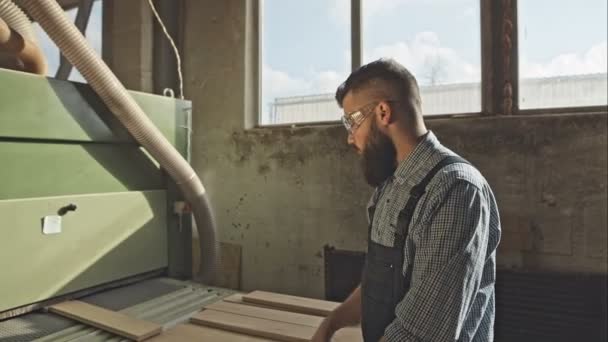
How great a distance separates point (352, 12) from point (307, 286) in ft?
5.69

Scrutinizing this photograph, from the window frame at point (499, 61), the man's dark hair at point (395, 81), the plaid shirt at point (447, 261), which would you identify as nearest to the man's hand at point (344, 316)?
the plaid shirt at point (447, 261)

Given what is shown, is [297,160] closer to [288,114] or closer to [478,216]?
[288,114]

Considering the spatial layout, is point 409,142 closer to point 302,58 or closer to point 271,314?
point 271,314

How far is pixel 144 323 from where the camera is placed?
1.47 metres

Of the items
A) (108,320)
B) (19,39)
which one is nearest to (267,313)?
(108,320)

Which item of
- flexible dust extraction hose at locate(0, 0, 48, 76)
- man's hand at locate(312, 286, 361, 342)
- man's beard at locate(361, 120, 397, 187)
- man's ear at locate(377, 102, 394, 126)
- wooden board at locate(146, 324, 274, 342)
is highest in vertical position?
flexible dust extraction hose at locate(0, 0, 48, 76)

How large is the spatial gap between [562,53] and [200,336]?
6.97 feet

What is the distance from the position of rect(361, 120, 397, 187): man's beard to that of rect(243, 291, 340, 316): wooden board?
2.44 feet

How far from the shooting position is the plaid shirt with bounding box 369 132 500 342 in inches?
34.2

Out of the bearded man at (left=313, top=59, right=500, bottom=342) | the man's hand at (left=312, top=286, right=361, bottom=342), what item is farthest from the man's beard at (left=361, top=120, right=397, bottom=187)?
the man's hand at (left=312, top=286, right=361, bottom=342)

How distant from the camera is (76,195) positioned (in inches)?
65.1

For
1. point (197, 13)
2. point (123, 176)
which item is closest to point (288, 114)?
point (197, 13)

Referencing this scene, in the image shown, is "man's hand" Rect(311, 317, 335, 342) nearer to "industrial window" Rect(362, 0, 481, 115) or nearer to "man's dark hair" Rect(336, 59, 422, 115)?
"man's dark hair" Rect(336, 59, 422, 115)

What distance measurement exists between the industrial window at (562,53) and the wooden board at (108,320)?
2020 millimetres
